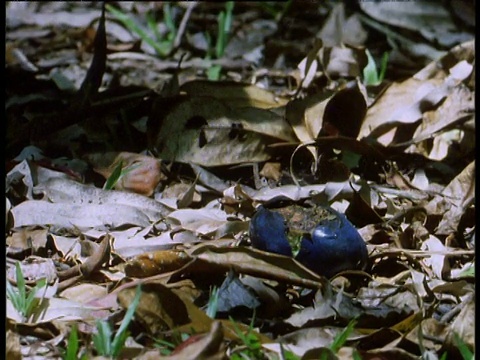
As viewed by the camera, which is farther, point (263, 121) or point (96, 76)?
point (96, 76)

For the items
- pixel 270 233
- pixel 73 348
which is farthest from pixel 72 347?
pixel 270 233

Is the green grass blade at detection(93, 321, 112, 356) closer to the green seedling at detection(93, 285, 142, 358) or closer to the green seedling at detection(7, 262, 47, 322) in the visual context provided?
the green seedling at detection(93, 285, 142, 358)

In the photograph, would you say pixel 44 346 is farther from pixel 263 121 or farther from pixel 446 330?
pixel 263 121

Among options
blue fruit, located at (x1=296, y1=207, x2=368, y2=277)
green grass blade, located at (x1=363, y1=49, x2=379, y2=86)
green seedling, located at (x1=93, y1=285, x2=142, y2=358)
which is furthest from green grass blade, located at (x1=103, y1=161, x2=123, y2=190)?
green grass blade, located at (x1=363, y1=49, x2=379, y2=86)

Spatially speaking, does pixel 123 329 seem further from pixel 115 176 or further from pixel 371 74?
pixel 371 74

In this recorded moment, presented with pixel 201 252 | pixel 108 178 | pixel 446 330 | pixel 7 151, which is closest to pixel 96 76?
pixel 7 151
